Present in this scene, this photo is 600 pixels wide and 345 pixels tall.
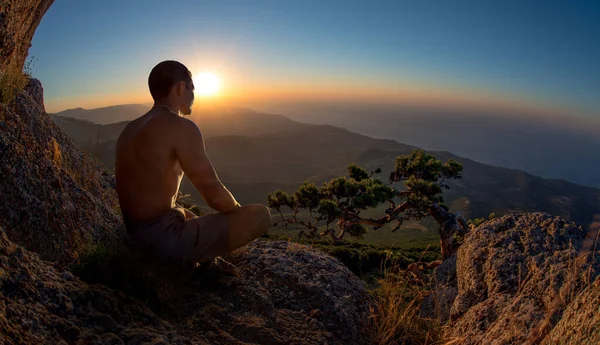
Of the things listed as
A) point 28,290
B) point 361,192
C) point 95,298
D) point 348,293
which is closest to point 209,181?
point 95,298

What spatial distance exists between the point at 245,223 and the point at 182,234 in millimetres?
645

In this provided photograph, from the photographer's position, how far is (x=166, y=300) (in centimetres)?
306

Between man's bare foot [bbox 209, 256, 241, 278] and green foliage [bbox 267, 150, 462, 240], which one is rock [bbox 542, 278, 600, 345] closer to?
man's bare foot [bbox 209, 256, 241, 278]

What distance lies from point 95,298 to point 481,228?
4909mm

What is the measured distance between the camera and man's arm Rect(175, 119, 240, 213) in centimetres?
338

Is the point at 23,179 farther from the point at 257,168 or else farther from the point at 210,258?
the point at 257,168

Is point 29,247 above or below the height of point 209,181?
below

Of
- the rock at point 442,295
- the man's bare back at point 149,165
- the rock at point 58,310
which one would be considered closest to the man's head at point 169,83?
the man's bare back at point 149,165

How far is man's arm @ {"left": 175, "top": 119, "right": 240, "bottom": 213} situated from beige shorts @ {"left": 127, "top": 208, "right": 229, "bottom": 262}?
25 centimetres

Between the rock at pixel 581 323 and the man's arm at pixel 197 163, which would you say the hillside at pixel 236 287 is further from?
the man's arm at pixel 197 163

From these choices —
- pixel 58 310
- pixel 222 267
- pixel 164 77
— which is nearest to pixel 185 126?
pixel 164 77

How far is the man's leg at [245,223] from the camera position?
3.83 metres

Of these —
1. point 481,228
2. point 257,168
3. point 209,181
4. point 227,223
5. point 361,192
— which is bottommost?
point 257,168

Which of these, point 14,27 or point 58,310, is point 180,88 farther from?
point 14,27
